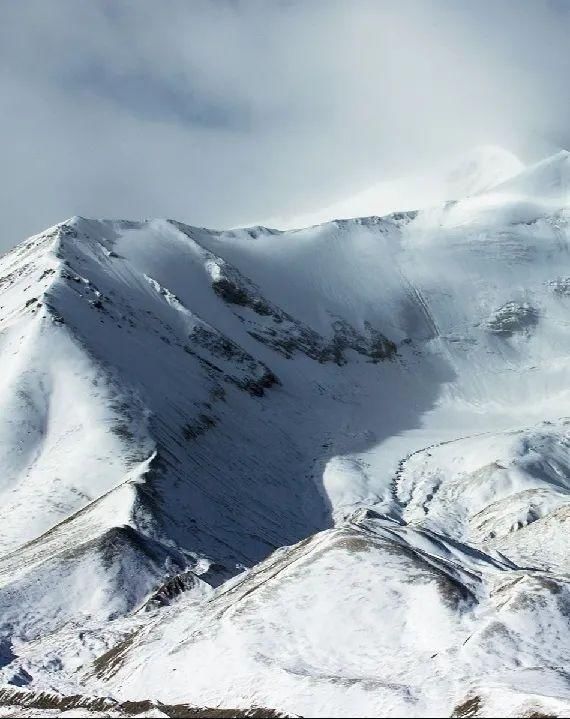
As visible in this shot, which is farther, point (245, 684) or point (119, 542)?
point (119, 542)

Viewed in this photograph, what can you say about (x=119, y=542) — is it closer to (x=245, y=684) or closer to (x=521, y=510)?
(x=245, y=684)

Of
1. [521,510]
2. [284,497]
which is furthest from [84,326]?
[521,510]

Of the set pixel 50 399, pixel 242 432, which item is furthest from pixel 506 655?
pixel 242 432

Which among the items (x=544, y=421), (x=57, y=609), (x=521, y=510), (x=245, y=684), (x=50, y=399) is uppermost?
(x=544, y=421)

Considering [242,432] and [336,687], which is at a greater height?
[242,432]

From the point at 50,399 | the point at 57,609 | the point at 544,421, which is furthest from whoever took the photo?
the point at 544,421

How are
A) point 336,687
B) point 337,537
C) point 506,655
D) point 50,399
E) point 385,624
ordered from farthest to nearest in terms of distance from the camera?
point 50,399 < point 337,537 < point 385,624 < point 506,655 < point 336,687
